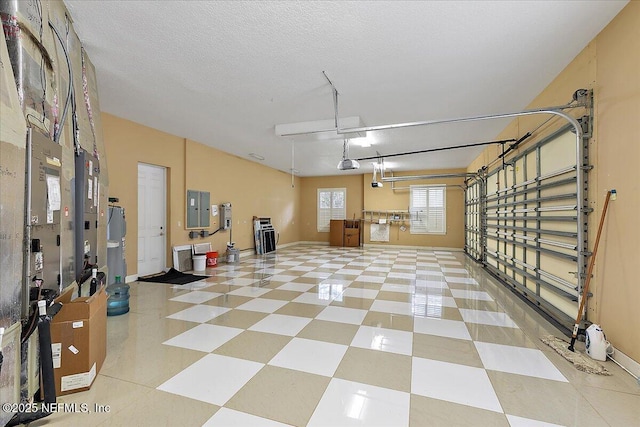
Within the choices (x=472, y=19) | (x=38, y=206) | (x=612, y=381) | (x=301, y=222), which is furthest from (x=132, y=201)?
(x=301, y=222)

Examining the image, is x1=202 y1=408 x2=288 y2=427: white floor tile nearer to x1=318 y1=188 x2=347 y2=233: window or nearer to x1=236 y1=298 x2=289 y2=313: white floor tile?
x1=236 y1=298 x2=289 y2=313: white floor tile

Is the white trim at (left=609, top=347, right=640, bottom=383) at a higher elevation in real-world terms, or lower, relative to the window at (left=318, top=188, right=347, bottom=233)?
lower

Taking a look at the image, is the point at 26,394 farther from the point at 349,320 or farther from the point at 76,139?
the point at 349,320

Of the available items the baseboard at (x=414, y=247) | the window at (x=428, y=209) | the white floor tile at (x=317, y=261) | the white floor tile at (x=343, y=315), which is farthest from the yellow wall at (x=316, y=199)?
the white floor tile at (x=343, y=315)

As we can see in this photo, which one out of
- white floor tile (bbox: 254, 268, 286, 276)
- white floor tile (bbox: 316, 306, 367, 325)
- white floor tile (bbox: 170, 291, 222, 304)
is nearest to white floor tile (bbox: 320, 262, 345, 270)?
white floor tile (bbox: 254, 268, 286, 276)

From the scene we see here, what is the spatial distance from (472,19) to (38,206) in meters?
3.61

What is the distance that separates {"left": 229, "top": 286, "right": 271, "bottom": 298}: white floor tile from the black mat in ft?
4.18

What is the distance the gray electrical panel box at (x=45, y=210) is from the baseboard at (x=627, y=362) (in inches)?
169

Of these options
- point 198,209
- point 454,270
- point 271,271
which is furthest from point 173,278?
point 454,270

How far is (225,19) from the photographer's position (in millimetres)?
2438

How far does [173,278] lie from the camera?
5367 millimetres

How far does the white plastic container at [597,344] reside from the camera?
2.34 metres

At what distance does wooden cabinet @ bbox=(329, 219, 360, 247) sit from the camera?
1093cm

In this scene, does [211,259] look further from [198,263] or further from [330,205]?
[330,205]
